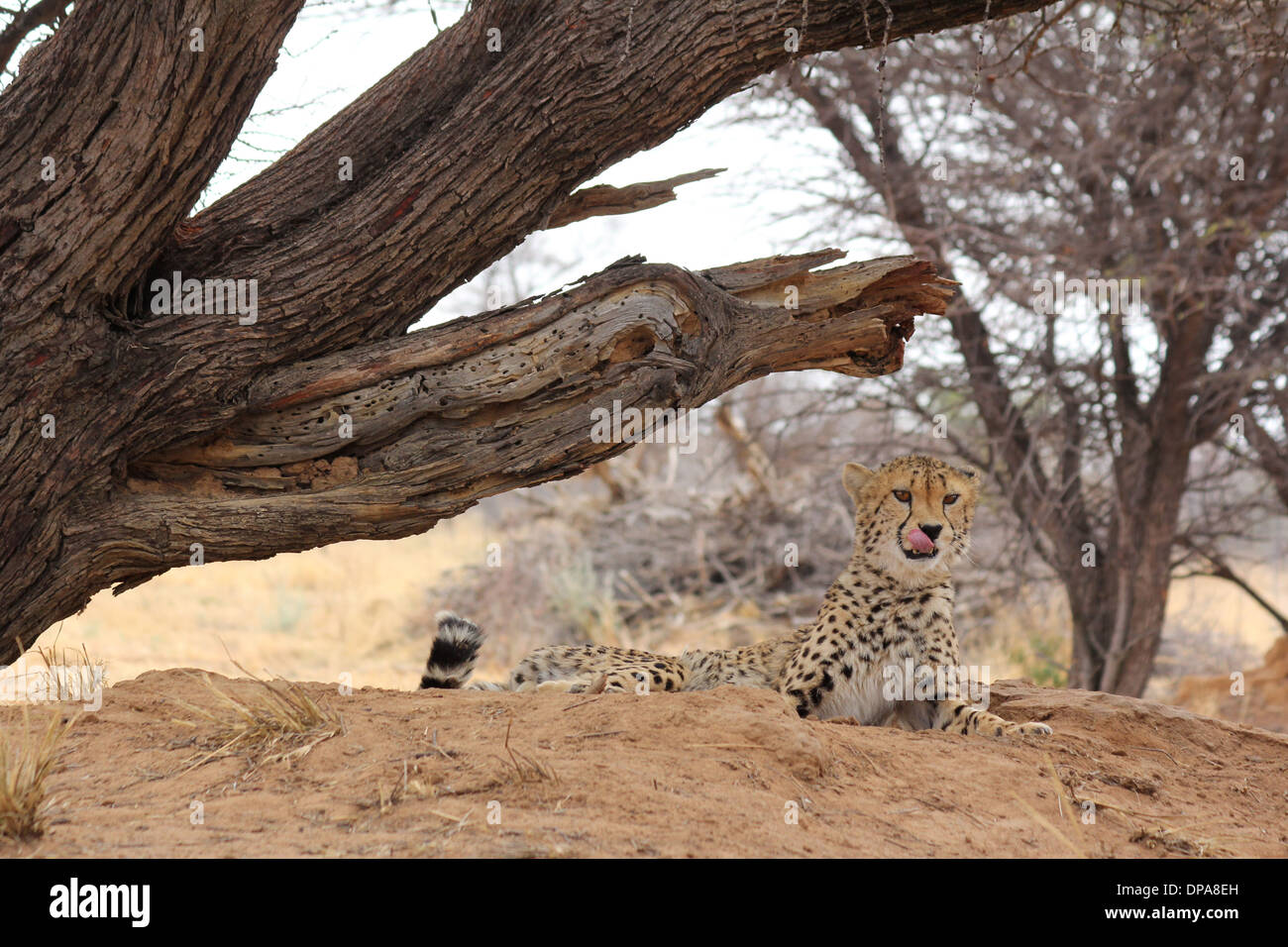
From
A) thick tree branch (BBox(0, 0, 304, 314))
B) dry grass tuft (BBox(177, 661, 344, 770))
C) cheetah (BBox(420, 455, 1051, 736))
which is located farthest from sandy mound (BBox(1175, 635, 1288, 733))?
thick tree branch (BBox(0, 0, 304, 314))

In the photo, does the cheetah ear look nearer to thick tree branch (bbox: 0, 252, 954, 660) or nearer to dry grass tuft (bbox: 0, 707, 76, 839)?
thick tree branch (bbox: 0, 252, 954, 660)

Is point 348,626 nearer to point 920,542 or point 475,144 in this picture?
point 920,542

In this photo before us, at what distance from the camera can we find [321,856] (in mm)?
2465

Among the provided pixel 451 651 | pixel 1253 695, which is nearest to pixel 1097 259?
pixel 1253 695

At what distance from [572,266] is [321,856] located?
1521 centimetres

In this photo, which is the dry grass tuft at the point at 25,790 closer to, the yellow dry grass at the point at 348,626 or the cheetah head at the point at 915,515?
the cheetah head at the point at 915,515

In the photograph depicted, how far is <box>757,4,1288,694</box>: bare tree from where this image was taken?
7.21 metres

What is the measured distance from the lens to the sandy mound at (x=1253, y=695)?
295 inches

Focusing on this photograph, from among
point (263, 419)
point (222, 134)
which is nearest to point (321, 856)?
point (263, 419)

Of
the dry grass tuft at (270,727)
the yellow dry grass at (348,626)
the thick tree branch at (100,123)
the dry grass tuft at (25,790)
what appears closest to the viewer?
the dry grass tuft at (25,790)

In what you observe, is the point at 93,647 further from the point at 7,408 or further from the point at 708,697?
the point at 708,697

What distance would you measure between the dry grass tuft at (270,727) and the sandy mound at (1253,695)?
19.9 feet

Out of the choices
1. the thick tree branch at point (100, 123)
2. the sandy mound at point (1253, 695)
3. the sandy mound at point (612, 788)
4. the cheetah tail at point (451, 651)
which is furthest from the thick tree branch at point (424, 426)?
the sandy mound at point (1253, 695)

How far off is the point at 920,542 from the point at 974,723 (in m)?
0.66
